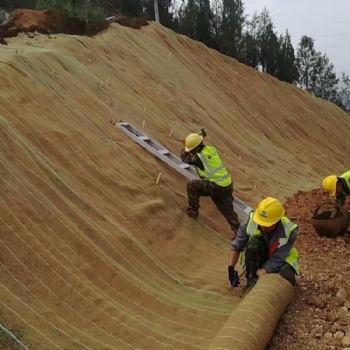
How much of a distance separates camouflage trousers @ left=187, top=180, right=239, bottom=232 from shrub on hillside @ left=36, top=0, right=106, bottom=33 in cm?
929

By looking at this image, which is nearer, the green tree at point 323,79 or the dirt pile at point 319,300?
the dirt pile at point 319,300

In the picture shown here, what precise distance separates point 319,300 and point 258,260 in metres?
0.69

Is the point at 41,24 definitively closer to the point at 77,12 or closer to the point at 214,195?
the point at 77,12

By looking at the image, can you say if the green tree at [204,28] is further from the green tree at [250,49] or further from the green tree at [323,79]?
the green tree at [323,79]

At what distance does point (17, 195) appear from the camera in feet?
17.3

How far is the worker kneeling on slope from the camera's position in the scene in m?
4.74

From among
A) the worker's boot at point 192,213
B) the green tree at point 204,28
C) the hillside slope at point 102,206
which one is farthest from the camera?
the green tree at point 204,28

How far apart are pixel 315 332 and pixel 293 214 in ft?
15.7

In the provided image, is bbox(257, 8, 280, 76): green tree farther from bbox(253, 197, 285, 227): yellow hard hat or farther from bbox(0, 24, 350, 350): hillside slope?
bbox(253, 197, 285, 227): yellow hard hat

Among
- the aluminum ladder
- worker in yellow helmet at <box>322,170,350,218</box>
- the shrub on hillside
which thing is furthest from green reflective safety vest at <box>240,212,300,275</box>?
the shrub on hillside

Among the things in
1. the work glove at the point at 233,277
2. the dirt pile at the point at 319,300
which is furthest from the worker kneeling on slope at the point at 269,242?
the dirt pile at the point at 319,300

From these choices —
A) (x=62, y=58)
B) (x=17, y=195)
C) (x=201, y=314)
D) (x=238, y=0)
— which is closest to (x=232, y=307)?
(x=201, y=314)

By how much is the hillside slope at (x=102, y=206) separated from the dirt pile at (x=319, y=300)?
0.64 metres

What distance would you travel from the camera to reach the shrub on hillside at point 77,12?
14618mm
